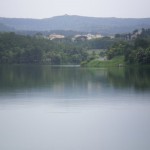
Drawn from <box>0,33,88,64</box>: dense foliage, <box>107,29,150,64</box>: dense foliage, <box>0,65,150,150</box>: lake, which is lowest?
<box>0,33,88,64</box>: dense foliage

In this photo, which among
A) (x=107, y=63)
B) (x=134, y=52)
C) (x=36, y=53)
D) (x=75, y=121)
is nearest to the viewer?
(x=75, y=121)

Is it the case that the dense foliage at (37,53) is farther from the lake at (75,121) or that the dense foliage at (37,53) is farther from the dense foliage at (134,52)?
the lake at (75,121)

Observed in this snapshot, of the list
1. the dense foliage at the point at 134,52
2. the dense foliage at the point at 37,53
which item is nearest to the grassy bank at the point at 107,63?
the dense foliage at the point at 134,52

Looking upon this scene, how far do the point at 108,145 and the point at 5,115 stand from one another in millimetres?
7571

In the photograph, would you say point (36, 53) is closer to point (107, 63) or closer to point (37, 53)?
point (37, 53)

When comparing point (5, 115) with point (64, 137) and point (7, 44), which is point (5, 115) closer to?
point (64, 137)

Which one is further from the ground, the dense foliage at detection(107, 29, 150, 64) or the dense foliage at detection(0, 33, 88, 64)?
the dense foliage at detection(107, 29, 150, 64)

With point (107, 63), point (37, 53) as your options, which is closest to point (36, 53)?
point (37, 53)

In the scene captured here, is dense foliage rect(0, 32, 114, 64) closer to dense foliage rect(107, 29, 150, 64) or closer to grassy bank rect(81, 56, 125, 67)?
grassy bank rect(81, 56, 125, 67)

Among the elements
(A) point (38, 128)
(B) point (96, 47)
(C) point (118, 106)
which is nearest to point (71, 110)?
(C) point (118, 106)

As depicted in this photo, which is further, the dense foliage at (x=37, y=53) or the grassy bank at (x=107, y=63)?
the dense foliage at (x=37, y=53)

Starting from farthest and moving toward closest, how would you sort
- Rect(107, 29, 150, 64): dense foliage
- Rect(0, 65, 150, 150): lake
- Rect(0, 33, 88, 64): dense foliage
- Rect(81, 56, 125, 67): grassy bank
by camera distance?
1. Rect(0, 33, 88, 64): dense foliage
2. Rect(81, 56, 125, 67): grassy bank
3. Rect(107, 29, 150, 64): dense foliage
4. Rect(0, 65, 150, 150): lake

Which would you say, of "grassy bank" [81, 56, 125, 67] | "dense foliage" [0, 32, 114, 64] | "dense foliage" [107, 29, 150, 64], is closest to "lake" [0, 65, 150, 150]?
"dense foliage" [107, 29, 150, 64]

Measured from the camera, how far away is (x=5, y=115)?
23000 mm
